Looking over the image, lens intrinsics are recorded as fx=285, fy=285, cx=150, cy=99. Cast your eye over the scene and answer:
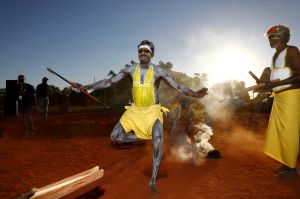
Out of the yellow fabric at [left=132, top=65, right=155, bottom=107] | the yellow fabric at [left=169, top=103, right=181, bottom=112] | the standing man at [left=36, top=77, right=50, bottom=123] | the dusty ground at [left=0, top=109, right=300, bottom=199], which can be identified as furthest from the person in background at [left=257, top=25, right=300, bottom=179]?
the standing man at [left=36, top=77, right=50, bottom=123]

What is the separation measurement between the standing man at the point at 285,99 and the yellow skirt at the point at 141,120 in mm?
2266

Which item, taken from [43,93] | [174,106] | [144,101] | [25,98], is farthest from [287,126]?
[43,93]

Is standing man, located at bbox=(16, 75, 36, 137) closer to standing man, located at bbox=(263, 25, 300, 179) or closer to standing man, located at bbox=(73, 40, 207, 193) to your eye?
standing man, located at bbox=(73, 40, 207, 193)

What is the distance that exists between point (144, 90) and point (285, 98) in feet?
9.25

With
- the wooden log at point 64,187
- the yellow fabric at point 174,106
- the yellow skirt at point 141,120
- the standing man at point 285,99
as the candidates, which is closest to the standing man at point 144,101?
the yellow skirt at point 141,120

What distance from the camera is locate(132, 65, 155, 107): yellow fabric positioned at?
15.5 feet

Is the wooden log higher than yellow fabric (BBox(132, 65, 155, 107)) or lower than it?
lower

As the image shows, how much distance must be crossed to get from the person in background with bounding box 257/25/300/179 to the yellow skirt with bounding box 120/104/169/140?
7.39 ft

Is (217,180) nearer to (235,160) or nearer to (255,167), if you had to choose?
(255,167)

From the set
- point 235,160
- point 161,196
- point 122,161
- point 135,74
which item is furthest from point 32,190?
point 235,160

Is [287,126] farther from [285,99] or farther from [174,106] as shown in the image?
[174,106]

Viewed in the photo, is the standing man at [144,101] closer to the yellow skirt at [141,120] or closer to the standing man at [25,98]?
the yellow skirt at [141,120]

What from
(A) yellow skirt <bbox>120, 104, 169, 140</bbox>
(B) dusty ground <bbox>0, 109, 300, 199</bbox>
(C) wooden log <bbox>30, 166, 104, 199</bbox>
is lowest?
(B) dusty ground <bbox>0, 109, 300, 199</bbox>

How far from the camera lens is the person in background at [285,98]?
17.6ft
